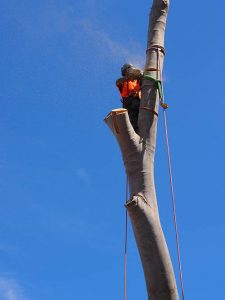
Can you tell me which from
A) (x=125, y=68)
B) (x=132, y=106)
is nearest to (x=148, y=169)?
(x=132, y=106)

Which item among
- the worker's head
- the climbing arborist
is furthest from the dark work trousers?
the worker's head

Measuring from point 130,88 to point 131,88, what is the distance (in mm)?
11

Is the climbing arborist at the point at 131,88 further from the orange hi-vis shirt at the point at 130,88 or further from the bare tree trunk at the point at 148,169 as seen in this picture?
the bare tree trunk at the point at 148,169

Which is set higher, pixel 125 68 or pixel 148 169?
pixel 125 68

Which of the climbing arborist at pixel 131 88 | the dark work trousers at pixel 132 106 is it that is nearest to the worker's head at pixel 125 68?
the climbing arborist at pixel 131 88

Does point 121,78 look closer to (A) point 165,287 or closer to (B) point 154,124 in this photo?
(B) point 154,124

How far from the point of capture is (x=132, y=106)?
4.93 metres

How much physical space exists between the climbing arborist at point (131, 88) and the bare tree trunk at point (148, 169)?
1.26ft

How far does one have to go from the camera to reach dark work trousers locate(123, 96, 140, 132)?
15.8 feet

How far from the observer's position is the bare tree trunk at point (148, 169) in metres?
3.50

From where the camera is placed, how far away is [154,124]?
4.33 m

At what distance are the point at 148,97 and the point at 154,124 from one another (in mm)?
281

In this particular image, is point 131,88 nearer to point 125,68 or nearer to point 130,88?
point 130,88

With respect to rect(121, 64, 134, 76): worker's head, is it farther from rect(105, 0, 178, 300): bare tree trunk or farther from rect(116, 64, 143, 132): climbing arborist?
rect(105, 0, 178, 300): bare tree trunk
